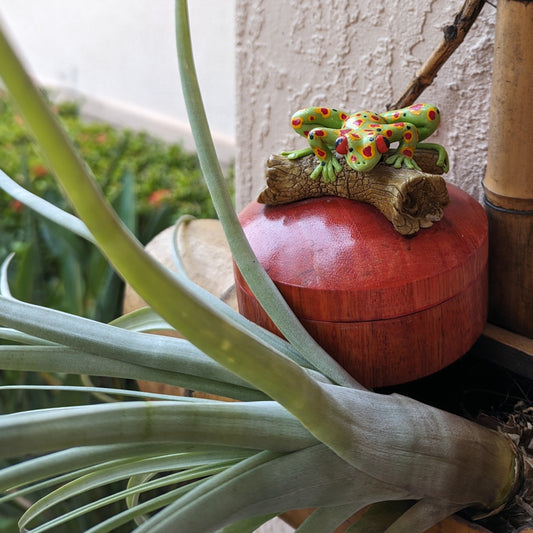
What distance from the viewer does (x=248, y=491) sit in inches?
15.3

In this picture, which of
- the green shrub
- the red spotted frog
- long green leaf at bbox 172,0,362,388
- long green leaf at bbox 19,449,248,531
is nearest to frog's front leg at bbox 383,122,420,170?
the red spotted frog

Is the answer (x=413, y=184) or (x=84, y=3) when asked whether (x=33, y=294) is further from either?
(x=84, y=3)

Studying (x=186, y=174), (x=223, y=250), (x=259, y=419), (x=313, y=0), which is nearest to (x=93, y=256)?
(x=223, y=250)

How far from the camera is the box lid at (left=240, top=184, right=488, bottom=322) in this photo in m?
0.48

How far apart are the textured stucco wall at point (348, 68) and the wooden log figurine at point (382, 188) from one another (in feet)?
0.43

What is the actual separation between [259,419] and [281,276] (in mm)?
141

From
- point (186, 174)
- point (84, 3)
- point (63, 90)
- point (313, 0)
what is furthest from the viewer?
point (63, 90)

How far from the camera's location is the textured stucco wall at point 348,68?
65 centimetres

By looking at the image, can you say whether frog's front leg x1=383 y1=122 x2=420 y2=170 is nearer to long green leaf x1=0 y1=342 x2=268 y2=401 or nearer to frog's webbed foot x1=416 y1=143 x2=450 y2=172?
frog's webbed foot x1=416 y1=143 x2=450 y2=172

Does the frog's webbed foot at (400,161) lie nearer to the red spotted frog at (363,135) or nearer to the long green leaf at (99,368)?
the red spotted frog at (363,135)

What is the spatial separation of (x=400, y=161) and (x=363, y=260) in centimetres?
9

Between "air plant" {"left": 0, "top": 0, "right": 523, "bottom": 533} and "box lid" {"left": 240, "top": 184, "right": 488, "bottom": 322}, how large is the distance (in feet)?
0.09

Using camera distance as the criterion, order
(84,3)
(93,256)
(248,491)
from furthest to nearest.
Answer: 1. (84,3)
2. (93,256)
3. (248,491)

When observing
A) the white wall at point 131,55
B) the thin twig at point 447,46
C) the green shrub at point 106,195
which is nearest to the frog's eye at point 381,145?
the thin twig at point 447,46
